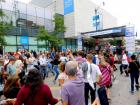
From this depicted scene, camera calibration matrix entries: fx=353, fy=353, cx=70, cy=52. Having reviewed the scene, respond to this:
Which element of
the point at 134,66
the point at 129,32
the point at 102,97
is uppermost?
the point at 129,32

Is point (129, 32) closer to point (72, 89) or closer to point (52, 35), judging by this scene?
point (52, 35)

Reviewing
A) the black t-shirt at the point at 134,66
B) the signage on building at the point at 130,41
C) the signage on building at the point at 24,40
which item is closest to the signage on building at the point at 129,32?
the signage on building at the point at 130,41

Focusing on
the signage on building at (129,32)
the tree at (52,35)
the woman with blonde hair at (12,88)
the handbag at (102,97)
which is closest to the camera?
the woman with blonde hair at (12,88)

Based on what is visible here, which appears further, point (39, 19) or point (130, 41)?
point (39, 19)

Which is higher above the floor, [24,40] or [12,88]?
[24,40]

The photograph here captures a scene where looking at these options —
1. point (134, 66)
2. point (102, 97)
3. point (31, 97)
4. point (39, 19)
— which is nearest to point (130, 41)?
point (134, 66)

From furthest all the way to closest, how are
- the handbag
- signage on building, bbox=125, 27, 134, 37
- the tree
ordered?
the tree
signage on building, bbox=125, 27, 134, 37
the handbag

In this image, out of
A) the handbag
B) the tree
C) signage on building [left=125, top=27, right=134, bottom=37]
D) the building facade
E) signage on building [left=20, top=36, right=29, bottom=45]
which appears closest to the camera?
the handbag

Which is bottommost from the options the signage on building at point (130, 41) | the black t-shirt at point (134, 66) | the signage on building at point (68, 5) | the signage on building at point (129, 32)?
the black t-shirt at point (134, 66)

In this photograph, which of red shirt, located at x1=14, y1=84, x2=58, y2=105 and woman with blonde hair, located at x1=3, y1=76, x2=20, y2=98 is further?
woman with blonde hair, located at x1=3, y1=76, x2=20, y2=98

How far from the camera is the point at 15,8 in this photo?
4688 cm

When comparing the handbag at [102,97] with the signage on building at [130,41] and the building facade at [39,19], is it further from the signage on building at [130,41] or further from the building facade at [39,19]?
the building facade at [39,19]

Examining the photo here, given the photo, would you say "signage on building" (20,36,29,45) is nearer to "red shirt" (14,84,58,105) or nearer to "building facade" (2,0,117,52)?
"building facade" (2,0,117,52)

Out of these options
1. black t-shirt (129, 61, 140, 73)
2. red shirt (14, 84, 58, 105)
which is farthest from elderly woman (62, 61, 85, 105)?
black t-shirt (129, 61, 140, 73)
